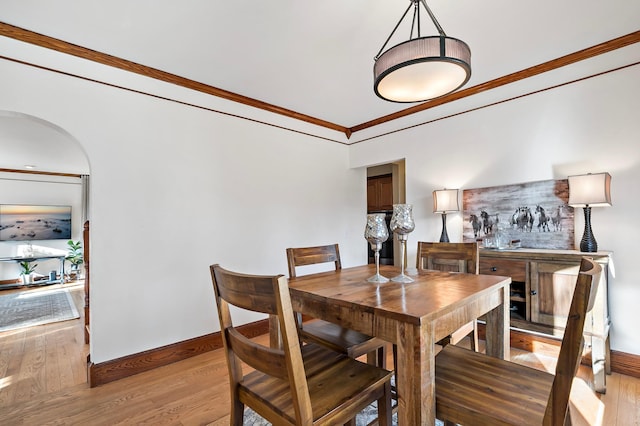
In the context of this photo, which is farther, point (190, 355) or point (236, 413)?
point (190, 355)

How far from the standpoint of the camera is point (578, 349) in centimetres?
77

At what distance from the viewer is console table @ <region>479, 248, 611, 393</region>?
2020 millimetres

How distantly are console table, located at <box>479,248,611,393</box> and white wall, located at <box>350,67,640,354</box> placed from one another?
0.20 meters

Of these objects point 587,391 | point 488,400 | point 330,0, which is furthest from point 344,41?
point 587,391

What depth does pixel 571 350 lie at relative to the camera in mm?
789

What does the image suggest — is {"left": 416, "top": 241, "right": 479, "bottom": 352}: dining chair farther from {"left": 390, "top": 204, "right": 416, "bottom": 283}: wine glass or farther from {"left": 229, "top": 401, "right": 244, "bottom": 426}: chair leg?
{"left": 229, "top": 401, "right": 244, "bottom": 426}: chair leg

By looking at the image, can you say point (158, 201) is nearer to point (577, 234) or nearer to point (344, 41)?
point (344, 41)

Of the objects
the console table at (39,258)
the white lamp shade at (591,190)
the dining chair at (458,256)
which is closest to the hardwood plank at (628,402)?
the dining chair at (458,256)

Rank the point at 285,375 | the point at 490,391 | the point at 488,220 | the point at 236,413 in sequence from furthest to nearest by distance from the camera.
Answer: the point at 488,220 < the point at 236,413 < the point at 490,391 < the point at 285,375

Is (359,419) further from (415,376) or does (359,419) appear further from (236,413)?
(415,376)

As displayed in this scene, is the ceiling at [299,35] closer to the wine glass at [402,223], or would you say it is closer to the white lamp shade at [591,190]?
the white lamp shade at [591,190]

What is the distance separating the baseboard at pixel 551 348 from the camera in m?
2.14

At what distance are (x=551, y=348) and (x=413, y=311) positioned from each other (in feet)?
7.42

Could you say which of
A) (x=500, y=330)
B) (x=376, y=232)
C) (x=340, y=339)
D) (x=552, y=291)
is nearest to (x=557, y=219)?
(x=552, y=291)
